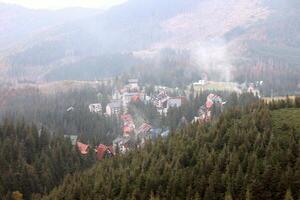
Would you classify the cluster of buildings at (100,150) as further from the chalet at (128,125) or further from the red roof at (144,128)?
the red roof at (144,128)

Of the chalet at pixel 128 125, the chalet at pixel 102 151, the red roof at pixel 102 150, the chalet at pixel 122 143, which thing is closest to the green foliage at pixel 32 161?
the chalet at pixel 102 151

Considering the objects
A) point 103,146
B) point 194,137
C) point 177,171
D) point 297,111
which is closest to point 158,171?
point 177,171

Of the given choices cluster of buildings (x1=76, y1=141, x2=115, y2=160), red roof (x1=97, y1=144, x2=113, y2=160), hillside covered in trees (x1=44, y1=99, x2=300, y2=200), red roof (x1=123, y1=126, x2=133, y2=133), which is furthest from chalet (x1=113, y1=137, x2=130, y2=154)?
hillside covered in trees (x1=44, y1=99, x2=300, y2=200)

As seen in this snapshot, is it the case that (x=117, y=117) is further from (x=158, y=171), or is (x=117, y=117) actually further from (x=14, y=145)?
(x=158, y=171)

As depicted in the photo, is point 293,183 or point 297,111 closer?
point 293,183

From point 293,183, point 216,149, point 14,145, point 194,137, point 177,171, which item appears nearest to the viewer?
point 293,183

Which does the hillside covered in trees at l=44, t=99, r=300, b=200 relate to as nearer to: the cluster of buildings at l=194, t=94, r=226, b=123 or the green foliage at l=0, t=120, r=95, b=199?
the green foliage at l=0, t=120, r=95, b=199

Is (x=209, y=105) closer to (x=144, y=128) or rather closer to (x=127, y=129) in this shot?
(x=144, y=128)

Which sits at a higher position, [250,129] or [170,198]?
[250,129]

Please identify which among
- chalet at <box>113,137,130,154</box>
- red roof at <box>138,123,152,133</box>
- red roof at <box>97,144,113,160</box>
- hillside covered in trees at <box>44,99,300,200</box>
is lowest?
chalet at <box>113,137,130,154</box>
